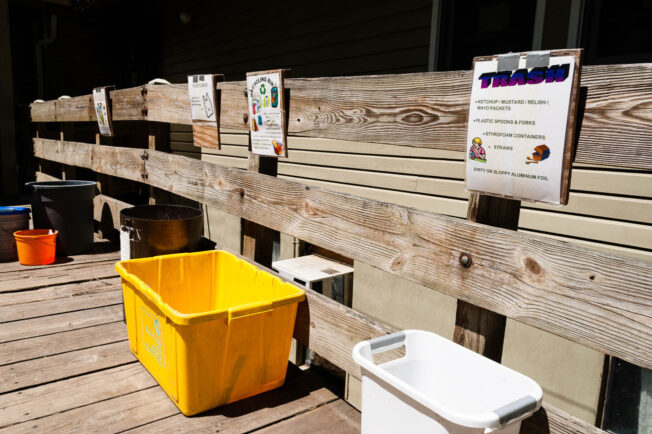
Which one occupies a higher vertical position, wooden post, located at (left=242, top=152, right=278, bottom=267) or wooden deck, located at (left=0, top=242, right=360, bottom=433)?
wooden post, located at (left=242, top=152, right=278, bottom=267)

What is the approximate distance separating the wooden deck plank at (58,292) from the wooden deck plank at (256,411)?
73.2 inches

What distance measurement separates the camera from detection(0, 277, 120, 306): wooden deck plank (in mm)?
3287

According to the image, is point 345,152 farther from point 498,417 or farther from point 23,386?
point 498,417

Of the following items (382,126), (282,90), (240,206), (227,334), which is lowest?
(227,334)

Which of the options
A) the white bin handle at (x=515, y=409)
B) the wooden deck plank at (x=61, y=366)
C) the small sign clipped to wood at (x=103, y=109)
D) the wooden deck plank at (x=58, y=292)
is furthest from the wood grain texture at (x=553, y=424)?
the small sign clipped to wood at (x=103, y=109)

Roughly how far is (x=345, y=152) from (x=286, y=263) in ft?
4.77

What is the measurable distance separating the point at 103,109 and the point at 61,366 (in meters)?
2.80

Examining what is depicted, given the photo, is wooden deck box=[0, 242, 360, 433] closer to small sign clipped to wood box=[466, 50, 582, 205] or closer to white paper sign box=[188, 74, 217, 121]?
small sign clipped to wood box=[466, 50, 582, 205]

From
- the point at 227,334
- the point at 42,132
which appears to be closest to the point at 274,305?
the point at 227,334

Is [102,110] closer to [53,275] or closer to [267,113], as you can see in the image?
[53,275]

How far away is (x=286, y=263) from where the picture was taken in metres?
5.81

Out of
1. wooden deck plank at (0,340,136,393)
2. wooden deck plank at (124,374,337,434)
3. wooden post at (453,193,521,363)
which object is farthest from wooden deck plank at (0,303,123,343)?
wooden post at (453,193,521,363)

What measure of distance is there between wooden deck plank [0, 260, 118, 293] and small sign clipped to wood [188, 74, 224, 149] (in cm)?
157

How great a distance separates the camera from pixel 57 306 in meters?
3.19
